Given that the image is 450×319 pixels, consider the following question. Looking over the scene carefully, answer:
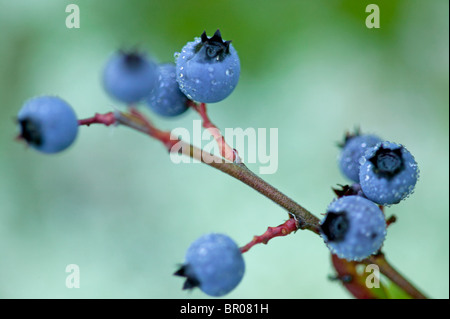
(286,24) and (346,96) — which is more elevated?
(286,24)

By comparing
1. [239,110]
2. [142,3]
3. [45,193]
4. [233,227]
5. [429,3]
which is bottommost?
[233,227]

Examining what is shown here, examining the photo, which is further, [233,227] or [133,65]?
[233,227]

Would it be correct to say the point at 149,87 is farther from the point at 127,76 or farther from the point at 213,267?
the point at 213,267

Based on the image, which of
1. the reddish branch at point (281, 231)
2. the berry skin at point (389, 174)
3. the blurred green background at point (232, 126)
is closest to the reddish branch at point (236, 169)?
the reddish branch at point (281, 231)

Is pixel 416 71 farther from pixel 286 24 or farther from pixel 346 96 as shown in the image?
pixel 286 24
